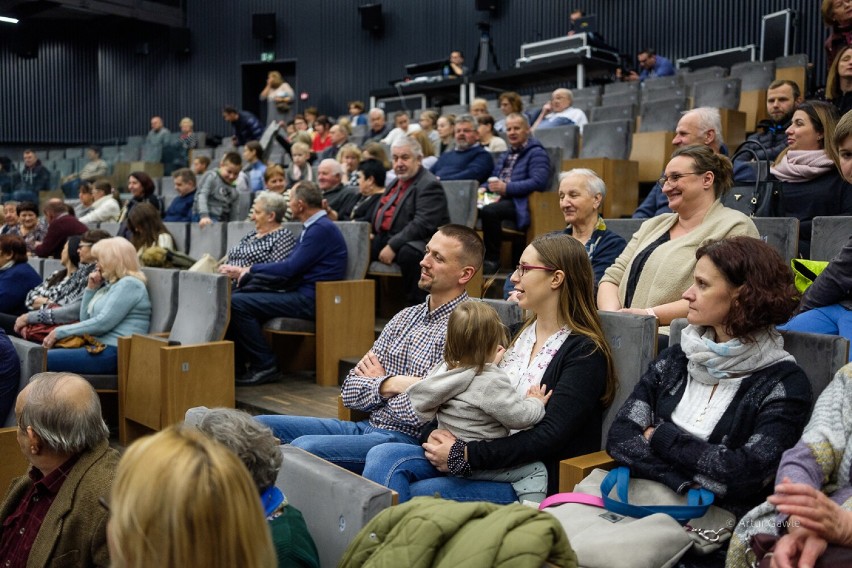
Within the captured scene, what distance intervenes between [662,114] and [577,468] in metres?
3.95

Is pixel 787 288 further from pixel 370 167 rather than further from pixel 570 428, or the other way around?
pixel 370 167

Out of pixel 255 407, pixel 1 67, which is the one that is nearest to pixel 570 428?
pixel 255 407

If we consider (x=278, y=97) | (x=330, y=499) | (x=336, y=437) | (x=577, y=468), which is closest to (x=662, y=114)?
(x=336, y=437)

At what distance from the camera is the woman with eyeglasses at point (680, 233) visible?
216 centimetres

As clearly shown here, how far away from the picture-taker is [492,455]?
170 centimetres

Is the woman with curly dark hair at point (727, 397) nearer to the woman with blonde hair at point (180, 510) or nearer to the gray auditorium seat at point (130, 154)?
the woman with blonde hair at point (180, 510)

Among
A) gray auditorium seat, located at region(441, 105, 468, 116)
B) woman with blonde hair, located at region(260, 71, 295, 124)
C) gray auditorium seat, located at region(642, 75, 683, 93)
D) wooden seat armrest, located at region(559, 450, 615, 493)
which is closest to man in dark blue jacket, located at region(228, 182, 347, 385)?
wooden seat armrest, located at region(559, 450, 615, 493)

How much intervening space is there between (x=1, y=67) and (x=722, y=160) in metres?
12.7

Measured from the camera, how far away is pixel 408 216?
398 cm

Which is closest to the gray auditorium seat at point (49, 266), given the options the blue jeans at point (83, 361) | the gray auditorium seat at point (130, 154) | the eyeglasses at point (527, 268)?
the blue jeans at point (83, 361)

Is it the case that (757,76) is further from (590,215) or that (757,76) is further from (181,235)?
(181,235)

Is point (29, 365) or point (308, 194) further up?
point (308, 194)

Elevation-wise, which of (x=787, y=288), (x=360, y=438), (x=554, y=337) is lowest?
(x=360, y=438)

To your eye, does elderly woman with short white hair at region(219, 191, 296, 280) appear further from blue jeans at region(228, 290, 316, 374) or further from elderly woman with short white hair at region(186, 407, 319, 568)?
elderly woman with short white hair at region(186, 407, 319, 568)
